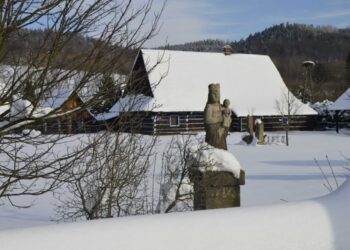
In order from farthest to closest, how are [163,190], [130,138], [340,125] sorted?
[340,125]
[163,190]
[130,138]

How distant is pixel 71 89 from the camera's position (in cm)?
308

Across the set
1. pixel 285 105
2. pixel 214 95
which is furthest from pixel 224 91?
pixel 214 95

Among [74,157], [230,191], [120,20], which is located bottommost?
[230,191]

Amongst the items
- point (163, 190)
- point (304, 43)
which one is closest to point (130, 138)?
point (163, 190)

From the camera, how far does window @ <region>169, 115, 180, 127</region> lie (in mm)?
32688

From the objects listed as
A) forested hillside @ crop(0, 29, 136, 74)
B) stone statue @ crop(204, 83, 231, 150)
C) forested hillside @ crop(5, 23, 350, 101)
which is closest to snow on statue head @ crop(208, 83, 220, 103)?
stone statue @ crop(204, 83, 231, 150)

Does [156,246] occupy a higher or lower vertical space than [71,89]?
lower

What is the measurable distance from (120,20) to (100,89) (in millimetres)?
503

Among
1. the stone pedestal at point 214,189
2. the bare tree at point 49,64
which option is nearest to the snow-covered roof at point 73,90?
the bare tree at point 49,64

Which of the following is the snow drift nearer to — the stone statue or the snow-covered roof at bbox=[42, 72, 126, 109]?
the snow-covered roof at bbox=[42, 72, 126, 109]

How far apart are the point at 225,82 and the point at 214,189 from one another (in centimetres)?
2972

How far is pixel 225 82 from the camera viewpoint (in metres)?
36.0

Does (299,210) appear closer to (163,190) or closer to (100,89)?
(100,89)

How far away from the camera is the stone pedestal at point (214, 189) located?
6641 millimetres
